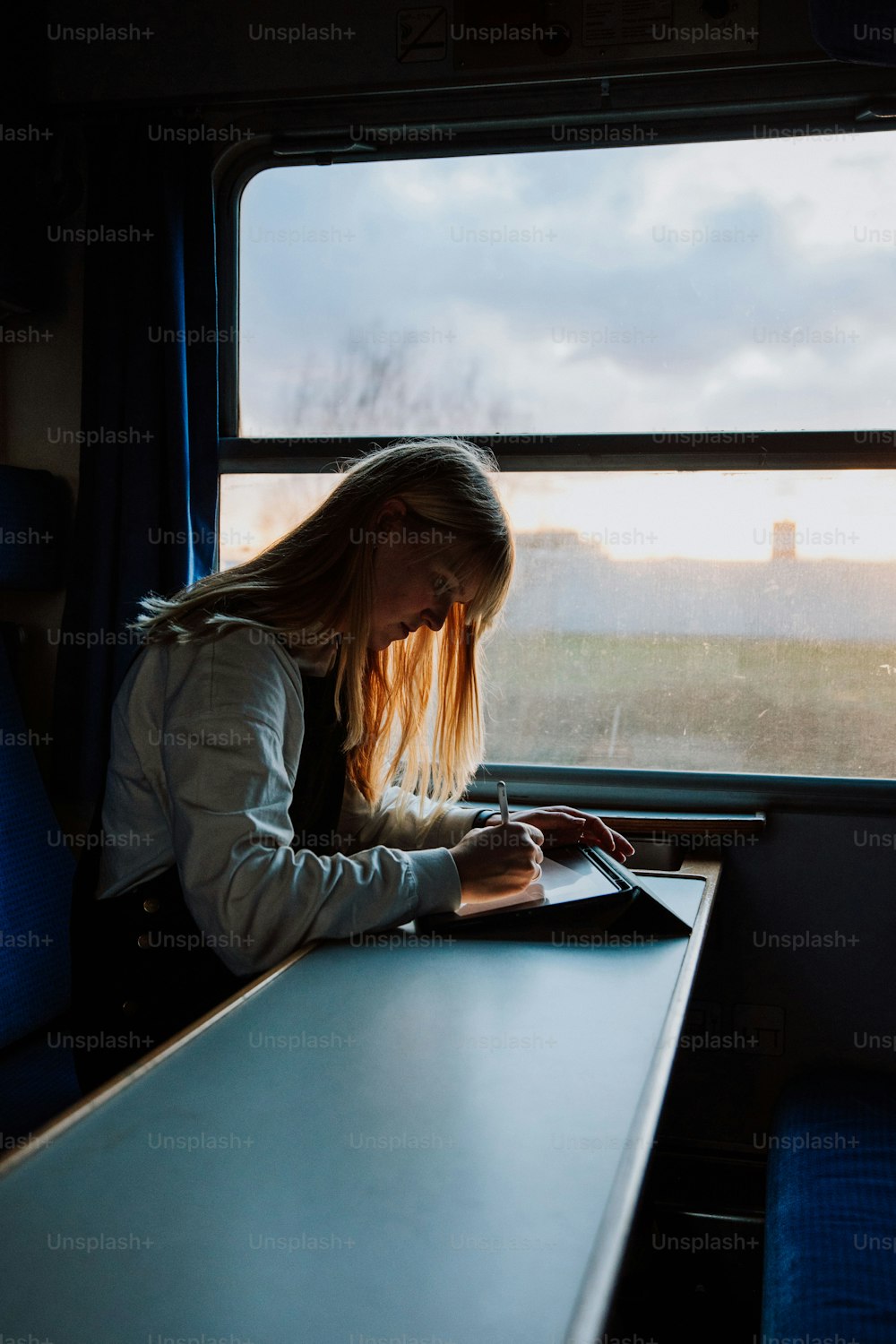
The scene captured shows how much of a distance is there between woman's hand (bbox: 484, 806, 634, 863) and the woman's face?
0.42 metres

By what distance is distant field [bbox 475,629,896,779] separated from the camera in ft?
8.05

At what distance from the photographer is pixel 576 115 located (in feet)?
8.13

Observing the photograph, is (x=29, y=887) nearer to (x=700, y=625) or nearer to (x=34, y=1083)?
(x=34, y=1083)

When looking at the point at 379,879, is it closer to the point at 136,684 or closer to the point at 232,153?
the point at 136,684

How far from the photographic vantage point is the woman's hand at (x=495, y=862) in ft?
5.43

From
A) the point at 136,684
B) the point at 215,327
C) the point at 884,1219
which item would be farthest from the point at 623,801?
the point at 215,327

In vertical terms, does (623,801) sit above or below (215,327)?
below

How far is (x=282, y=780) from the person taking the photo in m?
1.53

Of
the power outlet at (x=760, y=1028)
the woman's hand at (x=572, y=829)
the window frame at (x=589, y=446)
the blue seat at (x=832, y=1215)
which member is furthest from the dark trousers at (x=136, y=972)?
the power outlet at (x=760, y=1028)

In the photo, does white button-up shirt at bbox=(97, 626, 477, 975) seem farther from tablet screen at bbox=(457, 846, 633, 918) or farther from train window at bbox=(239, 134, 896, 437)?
train window at bbox=(239, 134, 896, 437)

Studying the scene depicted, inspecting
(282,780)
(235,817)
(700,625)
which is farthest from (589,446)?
(235,817)

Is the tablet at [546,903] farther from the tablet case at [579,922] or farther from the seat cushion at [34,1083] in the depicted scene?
the seat cushion at [34,1083]

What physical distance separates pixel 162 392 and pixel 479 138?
0.93 metres

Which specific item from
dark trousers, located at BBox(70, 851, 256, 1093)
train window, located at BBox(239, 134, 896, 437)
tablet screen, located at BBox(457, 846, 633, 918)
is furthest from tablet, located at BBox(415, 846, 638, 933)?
train window, located at BBox(239, 134, 896, 437)
